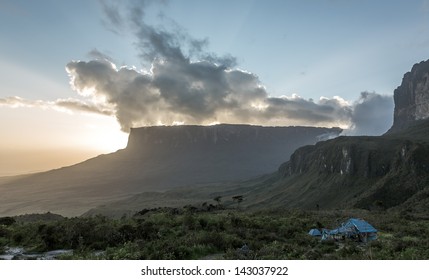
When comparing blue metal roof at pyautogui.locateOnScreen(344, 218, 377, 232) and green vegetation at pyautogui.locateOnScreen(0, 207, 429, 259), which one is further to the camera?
blue metal roof at pyautogui.locateOnScreen(344, 218, 377, 232)

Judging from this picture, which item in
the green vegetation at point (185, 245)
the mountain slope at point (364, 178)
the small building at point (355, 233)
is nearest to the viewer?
the green vegetation at point (185, 245)

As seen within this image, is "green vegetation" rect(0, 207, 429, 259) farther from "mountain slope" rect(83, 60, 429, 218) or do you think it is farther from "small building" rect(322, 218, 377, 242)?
"mountain slope" rect(83, 60, 429, 218)

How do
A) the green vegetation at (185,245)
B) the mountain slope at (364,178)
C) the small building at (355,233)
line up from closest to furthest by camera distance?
1. the green vegetation at (185,245)
2. the small building at (355,233)
3. the mountain slope at (364,178)

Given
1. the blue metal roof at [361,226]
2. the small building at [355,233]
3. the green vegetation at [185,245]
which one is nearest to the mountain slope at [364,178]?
the blue metal roof at [361,226]

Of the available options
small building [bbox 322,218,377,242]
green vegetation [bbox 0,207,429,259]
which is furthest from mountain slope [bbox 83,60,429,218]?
green vegetation [bbox 0,207,429,259]

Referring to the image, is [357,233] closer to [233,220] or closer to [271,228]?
[271,228]

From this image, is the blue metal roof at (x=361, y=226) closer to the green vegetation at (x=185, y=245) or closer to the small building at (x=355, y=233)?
the small building at (x=355, y=233)

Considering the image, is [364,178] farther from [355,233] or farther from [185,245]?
[185,245]

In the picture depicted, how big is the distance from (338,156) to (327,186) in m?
25.7

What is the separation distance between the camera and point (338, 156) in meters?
188

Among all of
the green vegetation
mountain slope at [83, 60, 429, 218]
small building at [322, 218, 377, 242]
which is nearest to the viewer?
the green vegetation

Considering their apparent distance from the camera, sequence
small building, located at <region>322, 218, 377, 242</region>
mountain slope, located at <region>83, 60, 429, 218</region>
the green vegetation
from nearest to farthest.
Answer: the green vegetation → small building, located at <region>322, 218, 377, 242</region> → mountain slope, located at <region>83, 60, 429, 218</region>

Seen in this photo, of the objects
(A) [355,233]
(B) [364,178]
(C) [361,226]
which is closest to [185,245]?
(A) [355,233]
